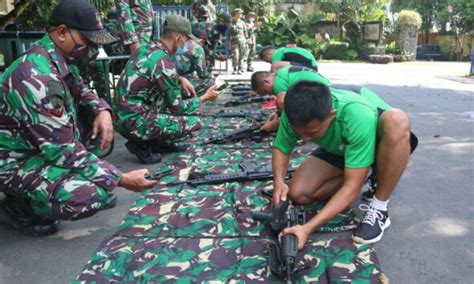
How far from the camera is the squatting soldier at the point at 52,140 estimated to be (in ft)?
7.86

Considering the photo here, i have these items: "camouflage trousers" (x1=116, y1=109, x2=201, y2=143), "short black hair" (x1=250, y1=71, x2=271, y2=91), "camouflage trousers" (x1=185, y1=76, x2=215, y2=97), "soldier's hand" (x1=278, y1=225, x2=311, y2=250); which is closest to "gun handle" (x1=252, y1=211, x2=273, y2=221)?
"soldier's hand" (x1=278, y1=225, x2=311, y2=250)

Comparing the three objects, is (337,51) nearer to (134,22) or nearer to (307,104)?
(134,22)

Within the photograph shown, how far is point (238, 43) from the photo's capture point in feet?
41.2

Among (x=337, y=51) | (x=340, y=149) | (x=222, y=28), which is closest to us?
(x=340, y=149)

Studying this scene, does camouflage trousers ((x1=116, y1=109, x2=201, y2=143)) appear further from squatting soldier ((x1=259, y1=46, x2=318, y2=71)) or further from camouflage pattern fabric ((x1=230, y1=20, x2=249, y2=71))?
camouflage pattern fabric ((x1=230, y1=20, x2=249, y2=71))

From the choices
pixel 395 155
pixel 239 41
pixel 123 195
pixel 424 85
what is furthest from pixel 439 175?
pixel 239 41

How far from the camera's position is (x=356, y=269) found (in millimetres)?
2189

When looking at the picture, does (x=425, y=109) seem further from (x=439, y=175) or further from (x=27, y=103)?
(x=27, y=103)

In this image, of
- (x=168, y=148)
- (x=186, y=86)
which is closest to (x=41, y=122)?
(x=168, y=148)

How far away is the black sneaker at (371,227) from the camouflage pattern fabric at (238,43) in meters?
10.4

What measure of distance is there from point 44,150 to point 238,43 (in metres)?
10.6

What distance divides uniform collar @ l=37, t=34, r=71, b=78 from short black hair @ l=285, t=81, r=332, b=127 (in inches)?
56.2

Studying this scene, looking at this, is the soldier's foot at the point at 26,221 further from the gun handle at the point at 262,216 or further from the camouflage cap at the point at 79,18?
the gun handle at the point at 262,216

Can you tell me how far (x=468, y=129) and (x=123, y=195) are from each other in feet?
14.8
